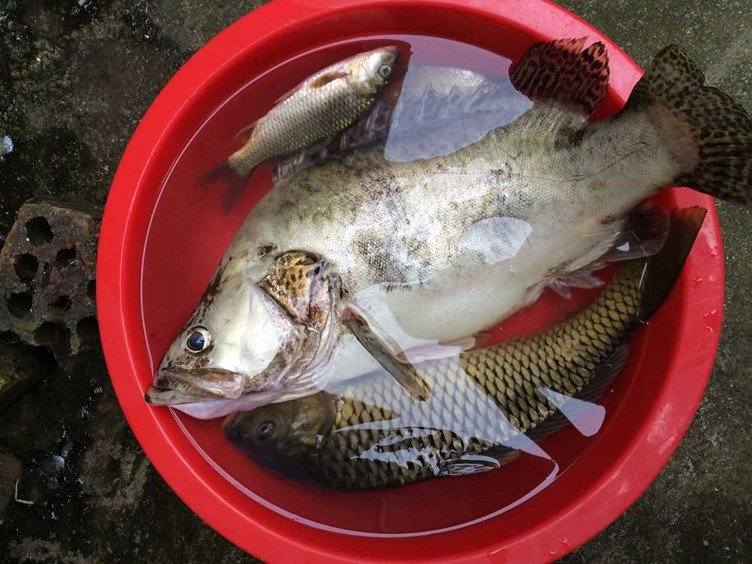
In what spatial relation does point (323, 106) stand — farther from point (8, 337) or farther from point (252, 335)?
point (8, 337)

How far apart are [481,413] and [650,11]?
5.24 feet

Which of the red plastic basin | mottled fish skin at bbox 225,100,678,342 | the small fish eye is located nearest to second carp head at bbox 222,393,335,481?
the small fish eye

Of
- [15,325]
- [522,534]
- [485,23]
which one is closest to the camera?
[522,534]

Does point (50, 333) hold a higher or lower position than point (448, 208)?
lower

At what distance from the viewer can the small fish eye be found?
74.0 inches

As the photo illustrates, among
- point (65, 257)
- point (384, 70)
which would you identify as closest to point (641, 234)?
point (384, 70)

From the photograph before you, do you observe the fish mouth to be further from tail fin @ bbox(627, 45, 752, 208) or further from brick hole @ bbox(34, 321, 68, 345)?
tail fin @ bbox(627, 45, 752, 208)

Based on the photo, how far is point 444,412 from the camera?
1.93m

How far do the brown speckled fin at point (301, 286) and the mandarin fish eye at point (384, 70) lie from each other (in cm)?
61

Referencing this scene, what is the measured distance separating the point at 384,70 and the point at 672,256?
3.26 feet

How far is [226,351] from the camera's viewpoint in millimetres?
1682

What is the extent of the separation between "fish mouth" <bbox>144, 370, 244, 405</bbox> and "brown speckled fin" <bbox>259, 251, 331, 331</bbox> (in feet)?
0.78

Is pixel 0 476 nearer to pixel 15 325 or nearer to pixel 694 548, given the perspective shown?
pixel 15 325

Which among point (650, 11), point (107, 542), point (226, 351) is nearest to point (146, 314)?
point (226, 351)
